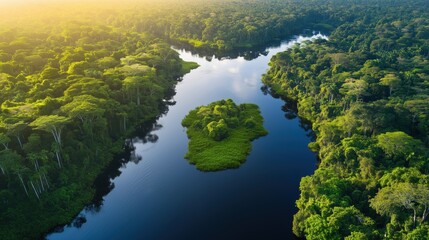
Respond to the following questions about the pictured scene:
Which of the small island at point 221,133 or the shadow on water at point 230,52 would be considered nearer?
the small island at point 221,133

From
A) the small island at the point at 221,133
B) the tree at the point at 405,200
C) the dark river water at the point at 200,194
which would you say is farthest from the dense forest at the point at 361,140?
the small island at the point at 221,133

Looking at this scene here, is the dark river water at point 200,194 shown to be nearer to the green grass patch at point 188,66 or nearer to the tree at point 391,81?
the tree at point 391,81

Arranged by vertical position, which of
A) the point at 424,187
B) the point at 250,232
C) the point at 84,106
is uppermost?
the point at 424,187

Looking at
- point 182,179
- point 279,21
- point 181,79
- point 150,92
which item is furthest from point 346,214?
point 279,21

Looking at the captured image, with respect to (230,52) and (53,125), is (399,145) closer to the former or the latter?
(53,125)

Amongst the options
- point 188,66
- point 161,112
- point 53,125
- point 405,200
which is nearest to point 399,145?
point 405,200

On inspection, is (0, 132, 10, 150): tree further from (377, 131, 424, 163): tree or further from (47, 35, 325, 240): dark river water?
(377, 131, 424, 163): tree

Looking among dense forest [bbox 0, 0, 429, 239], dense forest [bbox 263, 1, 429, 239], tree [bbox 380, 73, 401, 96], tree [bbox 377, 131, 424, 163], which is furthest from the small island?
tree [bbox 380, 73, 401, 96]

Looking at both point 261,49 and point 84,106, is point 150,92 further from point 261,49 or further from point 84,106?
point 261,49
